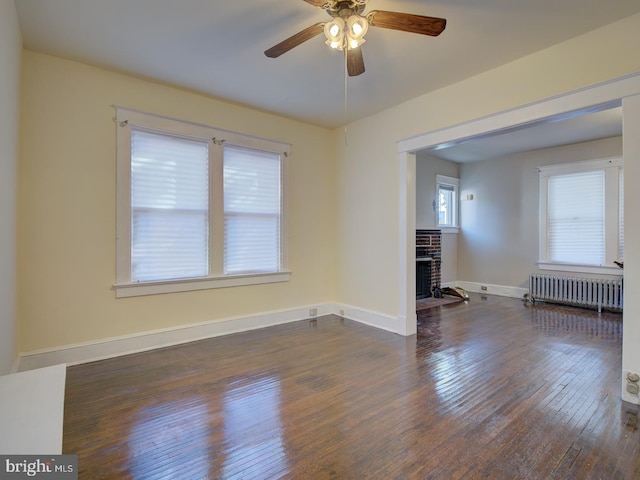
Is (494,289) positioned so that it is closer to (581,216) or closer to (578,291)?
(578,291)

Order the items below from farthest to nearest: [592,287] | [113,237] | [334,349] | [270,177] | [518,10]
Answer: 1. [592,287]
2. [270,177]
3. [334,349]
4. [113,237]
5. [518,10]

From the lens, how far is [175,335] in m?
3.74

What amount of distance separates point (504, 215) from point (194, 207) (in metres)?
6.08

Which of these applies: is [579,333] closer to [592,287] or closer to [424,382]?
[592,287]

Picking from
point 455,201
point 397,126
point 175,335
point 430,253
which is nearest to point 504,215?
point 455,201

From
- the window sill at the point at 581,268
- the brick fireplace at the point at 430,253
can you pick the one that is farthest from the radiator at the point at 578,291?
the brick fireplace at the point at 430,253

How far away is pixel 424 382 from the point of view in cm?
280

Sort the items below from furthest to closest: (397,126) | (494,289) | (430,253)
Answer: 1. (494,289)
2. (430,253)
3. (397,126)

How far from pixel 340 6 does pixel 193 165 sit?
8.06 ft

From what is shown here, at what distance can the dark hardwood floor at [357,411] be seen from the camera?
70.9 inches

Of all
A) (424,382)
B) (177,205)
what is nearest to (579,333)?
(424,382)

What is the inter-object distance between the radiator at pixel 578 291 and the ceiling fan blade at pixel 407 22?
5492 millimetres

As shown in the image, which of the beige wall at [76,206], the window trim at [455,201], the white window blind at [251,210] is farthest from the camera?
the window trim at [455,201]

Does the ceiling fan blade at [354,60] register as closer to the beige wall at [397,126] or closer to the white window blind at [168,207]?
the beige wall at [397,126]
